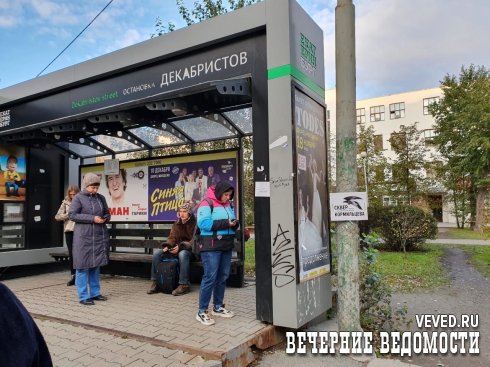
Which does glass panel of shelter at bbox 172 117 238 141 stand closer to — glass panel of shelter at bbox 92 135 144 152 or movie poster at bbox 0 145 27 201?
glass panel of shelter at bbox 92 135 144 152

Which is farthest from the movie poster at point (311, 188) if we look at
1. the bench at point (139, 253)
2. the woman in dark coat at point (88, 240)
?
the woman in dark coat at point (88, 240)

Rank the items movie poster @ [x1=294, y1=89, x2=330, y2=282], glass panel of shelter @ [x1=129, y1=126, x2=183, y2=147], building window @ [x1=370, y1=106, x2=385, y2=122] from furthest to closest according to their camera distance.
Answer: building window @ [x1=370, y1=106, x2=385, y2=122] → glass panel of shelter @ [x1=129, y1=126, x2=183, y2=147] → movie poster @ [x1=294, y1=89, x2=330, y2=282]

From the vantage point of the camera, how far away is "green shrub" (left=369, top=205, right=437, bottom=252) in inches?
471

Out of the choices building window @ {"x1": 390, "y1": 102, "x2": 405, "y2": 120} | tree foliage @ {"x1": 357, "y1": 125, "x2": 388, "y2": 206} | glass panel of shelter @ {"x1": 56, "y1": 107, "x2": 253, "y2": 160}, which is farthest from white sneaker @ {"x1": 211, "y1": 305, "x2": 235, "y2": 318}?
building window @ {"x1": 390, "y1": 102, "x2": 405, "y2": 120}

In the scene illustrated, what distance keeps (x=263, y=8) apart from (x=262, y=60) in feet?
2.00

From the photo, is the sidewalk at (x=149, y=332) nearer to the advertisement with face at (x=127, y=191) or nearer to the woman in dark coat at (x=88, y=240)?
the woman in dark coat at (x=88, y=240)

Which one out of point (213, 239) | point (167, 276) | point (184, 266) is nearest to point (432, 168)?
point (184, 266)

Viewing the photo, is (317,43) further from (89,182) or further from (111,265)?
(111,265)

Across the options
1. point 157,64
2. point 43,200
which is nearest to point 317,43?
point 157,64

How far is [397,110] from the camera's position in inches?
1702

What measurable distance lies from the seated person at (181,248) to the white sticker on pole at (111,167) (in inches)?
96.1

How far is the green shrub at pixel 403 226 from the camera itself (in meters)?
12.0

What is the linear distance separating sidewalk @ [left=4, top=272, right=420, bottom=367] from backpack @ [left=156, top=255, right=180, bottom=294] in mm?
186

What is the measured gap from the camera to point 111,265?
26.4 ft
